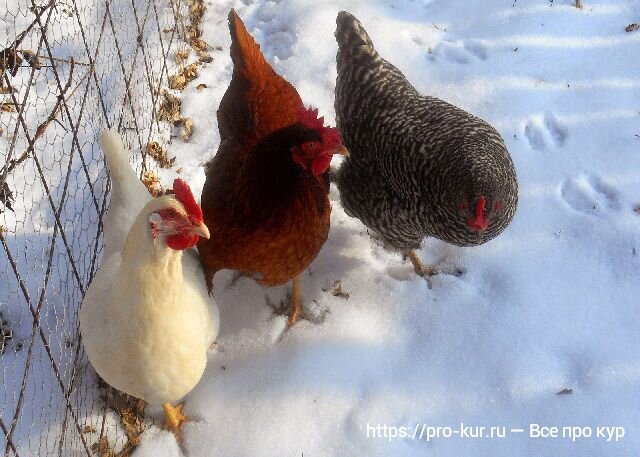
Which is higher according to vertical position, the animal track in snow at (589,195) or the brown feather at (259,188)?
the brown feather at (259,188)

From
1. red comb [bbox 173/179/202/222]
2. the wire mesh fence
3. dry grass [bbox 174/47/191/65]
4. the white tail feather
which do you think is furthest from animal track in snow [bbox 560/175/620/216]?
dry grass [bbox 174/47/191/65]

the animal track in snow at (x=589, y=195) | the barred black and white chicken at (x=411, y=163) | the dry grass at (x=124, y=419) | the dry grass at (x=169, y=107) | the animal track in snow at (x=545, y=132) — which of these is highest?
the dry grass at (x=169, y=107)

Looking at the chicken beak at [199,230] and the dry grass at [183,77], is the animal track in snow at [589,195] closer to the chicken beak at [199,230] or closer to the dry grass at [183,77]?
the chicken beak at [199,230]

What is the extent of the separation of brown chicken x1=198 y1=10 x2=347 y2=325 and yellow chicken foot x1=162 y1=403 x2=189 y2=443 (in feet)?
1.80

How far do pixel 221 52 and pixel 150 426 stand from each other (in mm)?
2425

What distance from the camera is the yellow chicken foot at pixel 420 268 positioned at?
255 centimetres

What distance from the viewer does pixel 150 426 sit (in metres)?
2.09

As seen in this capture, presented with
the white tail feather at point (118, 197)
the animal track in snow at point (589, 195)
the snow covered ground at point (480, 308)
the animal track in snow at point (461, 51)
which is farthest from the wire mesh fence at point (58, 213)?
the animal track in snow at point (589, 195)

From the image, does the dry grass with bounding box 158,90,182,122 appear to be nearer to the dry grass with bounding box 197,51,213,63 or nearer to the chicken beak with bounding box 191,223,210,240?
the dry grass with bounding box 197,51,213,63

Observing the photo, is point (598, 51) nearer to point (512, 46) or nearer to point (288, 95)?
point (512, 46)

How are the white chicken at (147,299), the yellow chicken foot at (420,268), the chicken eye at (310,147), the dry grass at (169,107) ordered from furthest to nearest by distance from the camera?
the dry grass at (169,107) < the yellow chicken foot at (420,268) < the chicken eye at (310,147) < the white chicken at (147,299)

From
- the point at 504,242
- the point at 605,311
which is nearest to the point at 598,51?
the point at 504,242

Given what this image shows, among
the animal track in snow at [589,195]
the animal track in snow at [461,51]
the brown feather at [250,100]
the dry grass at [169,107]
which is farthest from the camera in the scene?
the animal track in snow at [461,51]

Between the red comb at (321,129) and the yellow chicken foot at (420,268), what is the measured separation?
0.93 meters
